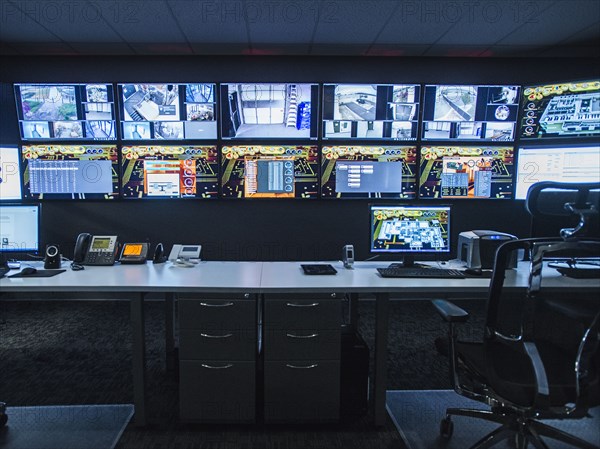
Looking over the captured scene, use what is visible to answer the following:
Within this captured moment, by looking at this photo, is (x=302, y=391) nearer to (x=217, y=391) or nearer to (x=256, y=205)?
(x=217, y=391)

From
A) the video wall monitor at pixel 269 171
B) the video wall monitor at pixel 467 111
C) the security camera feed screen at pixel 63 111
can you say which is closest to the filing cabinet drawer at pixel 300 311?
the video wall monitor at pixel 269 171

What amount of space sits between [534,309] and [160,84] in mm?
3719

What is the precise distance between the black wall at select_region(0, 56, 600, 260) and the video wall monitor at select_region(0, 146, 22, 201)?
0.17 m

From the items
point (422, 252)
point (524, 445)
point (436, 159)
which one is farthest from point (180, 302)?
point (436, 159)

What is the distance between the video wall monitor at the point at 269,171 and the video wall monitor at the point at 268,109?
0.16 metres

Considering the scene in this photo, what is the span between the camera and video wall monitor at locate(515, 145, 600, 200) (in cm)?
359

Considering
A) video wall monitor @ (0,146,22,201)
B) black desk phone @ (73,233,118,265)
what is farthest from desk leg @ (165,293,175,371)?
video wall monitor @ (0,146,22,201)

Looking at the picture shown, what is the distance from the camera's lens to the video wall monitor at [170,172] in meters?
3.95

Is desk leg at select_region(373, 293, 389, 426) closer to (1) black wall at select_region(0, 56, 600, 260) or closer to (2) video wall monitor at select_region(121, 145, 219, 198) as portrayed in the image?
(1) black wall at select_region(0, 56, 600, 260)

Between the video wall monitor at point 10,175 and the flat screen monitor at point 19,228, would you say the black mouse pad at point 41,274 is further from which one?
the video wall monitor at point 10,175

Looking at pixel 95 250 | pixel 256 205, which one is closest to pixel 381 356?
pixel 95 250

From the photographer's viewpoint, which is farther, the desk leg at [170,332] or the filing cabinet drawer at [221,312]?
the desk leg at [170,332]

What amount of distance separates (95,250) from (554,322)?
8.68 feet

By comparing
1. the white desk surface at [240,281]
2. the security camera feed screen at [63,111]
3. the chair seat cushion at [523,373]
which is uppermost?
the security camera feed screen at [63,111]
